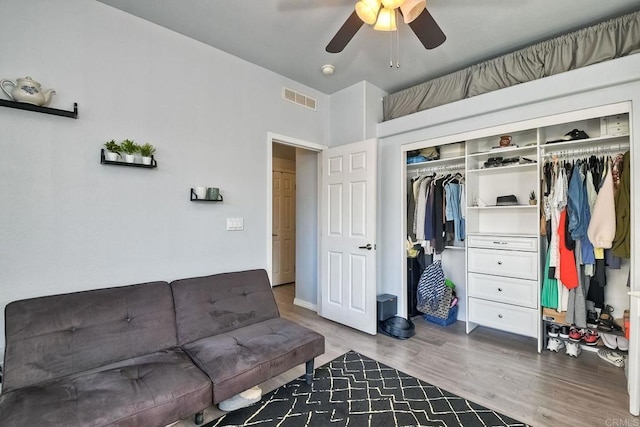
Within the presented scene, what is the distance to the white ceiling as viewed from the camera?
2.17 m

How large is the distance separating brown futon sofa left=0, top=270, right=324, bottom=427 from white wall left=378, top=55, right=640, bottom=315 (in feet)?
5.53

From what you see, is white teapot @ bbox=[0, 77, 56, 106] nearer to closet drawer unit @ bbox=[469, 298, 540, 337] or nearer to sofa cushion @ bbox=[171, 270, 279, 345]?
sofa cushion @ bbox=[171, 270, 279, 345]

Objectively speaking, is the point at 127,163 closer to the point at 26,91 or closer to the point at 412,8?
the point at 26,91

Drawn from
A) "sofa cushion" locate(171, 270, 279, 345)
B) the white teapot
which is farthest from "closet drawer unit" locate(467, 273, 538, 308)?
the white teapot

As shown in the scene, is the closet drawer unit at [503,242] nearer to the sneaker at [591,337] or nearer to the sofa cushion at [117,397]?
the sneaker at [591,337]

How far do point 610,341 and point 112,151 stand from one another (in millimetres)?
4366

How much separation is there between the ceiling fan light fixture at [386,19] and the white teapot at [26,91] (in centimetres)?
215

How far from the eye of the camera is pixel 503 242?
9.75 ft


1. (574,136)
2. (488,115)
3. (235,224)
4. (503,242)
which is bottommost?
(503,242)

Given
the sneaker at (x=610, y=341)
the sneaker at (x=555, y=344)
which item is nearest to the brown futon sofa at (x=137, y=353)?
the sneaker at (x=555, y=344)

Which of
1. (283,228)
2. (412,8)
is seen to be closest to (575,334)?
(412,8)

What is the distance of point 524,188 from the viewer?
10.4 feet

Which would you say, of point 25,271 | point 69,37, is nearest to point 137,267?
point 25,271

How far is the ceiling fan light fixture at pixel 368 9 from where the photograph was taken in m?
1.70
